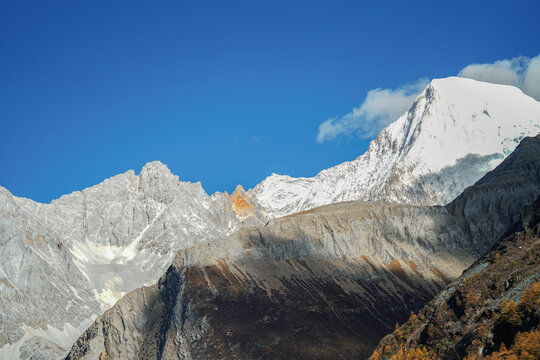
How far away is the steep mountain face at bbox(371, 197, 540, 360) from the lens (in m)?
51.5

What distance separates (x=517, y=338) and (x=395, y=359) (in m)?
19.3

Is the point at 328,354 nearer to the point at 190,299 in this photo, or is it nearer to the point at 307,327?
the point at 307,327

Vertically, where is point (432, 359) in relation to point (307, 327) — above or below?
below

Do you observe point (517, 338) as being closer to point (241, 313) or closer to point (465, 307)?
point (465, 307)

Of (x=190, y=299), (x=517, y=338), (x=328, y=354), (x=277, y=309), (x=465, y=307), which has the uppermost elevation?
(x=190, y=299)

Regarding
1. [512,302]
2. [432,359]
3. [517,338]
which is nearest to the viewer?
[517,338]

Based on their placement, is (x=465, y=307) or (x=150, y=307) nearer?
(x=465, y=307)

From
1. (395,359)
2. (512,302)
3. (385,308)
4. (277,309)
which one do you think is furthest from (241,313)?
(512,302)

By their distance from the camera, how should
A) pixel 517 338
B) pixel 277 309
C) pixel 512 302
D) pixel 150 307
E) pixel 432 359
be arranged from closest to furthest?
pixel 517 338, pixel 512 302, pixel 432 359, pixel 277 309, pixel 150 307

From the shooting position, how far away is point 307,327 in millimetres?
166625

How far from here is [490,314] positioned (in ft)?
195

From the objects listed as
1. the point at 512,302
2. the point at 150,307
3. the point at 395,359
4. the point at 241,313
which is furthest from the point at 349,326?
the point at 512,302

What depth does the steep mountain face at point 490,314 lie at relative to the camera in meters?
51.5

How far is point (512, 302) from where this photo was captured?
5431 centimetres
